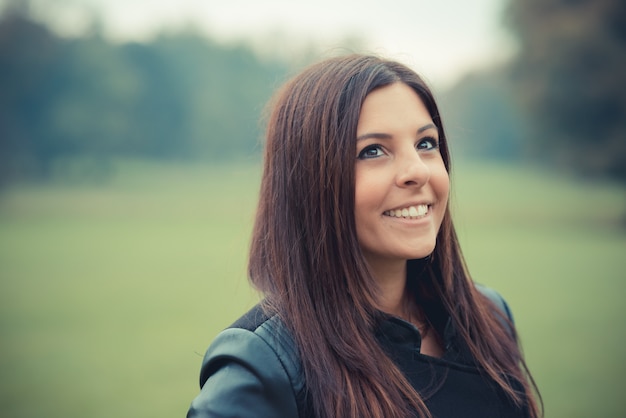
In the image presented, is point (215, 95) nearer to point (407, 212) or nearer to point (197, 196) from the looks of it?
point (197, 196)

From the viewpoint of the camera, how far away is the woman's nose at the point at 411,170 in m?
2.04

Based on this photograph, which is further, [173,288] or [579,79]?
[579,79]

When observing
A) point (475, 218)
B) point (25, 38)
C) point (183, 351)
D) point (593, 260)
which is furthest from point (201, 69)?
point (183, 351)

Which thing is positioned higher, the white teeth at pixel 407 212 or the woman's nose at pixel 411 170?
the woman's nose at pixel 411 170

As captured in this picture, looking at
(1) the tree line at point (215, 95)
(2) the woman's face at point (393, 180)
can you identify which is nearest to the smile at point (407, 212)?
(2) the woman's face at point (393, 180)

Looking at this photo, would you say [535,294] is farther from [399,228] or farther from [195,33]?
[195,33]

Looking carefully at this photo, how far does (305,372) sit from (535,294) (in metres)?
11.3

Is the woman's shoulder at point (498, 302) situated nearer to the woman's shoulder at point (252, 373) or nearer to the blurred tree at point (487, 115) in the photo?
the woman's shoulder at point (252, 373)

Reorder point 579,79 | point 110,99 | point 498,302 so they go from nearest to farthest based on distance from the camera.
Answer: point 498,302 → point 579,79 → point 110,99

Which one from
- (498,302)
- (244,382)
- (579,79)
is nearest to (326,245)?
(244,382)

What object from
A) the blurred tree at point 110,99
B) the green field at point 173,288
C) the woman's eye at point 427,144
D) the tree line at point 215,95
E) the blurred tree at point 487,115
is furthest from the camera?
the blurred tree at point 487,115

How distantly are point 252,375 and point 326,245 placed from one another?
481 millimetres

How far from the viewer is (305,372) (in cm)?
186

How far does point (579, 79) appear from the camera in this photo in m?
20.7
